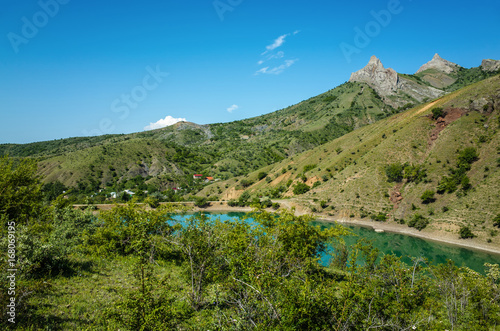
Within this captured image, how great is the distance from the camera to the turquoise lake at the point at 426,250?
48.1 m

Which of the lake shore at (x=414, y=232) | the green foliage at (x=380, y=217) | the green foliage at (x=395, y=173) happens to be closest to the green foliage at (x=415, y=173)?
the green foliage at (x=395, y=173)

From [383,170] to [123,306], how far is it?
9022cm

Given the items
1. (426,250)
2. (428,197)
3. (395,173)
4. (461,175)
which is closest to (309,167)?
(395,173)

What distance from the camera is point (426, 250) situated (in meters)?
55.3

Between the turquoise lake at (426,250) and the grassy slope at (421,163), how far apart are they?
209 inches

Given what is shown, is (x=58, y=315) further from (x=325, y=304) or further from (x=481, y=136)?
(x=481, y=136)

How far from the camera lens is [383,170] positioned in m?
83.3

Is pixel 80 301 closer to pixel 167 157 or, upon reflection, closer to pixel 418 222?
pixel 418 222

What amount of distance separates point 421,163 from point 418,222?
995 inches

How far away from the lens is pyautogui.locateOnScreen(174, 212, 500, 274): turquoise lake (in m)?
48.1

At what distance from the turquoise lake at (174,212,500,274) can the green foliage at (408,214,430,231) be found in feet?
11.4

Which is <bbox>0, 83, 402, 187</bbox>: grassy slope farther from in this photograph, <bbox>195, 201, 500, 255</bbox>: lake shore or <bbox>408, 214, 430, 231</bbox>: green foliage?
<bbox>408, 214, 430, 231</bbox>: green foliage

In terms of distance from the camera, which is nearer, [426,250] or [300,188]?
[426,250]

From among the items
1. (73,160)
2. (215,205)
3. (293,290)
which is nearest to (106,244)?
(293,290)
